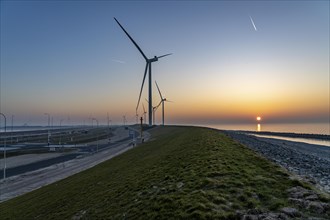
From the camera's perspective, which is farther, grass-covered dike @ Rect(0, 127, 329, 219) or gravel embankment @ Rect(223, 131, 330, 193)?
gravel embankment @ Rect(223, 131, 330, 193)

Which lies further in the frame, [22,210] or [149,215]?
[22,210]

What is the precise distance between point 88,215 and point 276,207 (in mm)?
9731

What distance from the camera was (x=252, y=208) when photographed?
10484 millimetres

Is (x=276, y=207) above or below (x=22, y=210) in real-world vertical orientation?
above

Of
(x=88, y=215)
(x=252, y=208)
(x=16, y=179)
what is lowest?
(x=16, y=179)

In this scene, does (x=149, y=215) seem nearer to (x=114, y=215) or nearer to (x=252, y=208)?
(x=114, y=215)

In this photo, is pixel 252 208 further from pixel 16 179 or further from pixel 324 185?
pixel 16 179

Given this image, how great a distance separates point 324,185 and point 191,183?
690 centimetres

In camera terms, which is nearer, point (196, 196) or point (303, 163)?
point (196, 196)

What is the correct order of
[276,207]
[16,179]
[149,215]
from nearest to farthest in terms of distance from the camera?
[276,207], [149,215], [16,179]

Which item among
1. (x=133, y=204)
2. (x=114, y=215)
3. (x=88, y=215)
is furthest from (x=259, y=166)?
(x=88, y=215)

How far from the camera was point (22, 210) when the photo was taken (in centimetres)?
2155

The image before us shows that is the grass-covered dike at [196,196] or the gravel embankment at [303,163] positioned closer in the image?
the grass-covered dike at [196,196]

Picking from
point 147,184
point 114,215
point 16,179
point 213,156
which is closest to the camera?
point 114,215
